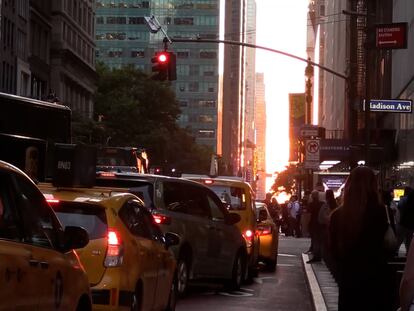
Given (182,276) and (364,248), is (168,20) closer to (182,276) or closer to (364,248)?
(182,276)

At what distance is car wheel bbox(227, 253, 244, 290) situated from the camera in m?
15.1

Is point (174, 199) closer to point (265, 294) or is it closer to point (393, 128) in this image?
point (265, 294)

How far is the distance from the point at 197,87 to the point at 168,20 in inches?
709

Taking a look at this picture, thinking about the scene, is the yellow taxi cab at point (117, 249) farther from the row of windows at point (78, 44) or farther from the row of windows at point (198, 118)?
the row of windows at point (198, 118)

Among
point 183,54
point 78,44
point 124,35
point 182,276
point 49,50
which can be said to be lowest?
point 182,276

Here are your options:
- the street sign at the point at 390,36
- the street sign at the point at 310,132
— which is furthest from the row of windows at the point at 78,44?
the street sign at the point at 390,36

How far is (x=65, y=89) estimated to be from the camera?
8744 cm

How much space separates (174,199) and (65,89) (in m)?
75.8

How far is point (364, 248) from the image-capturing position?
290 inches

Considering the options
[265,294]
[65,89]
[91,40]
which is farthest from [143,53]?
[265,294]

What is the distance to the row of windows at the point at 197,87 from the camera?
178m


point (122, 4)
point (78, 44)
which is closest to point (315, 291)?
point (78, 44)

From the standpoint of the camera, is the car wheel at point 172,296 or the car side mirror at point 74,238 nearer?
the car side mirror at point 74,238

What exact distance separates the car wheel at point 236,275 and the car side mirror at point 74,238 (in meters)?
8.52
